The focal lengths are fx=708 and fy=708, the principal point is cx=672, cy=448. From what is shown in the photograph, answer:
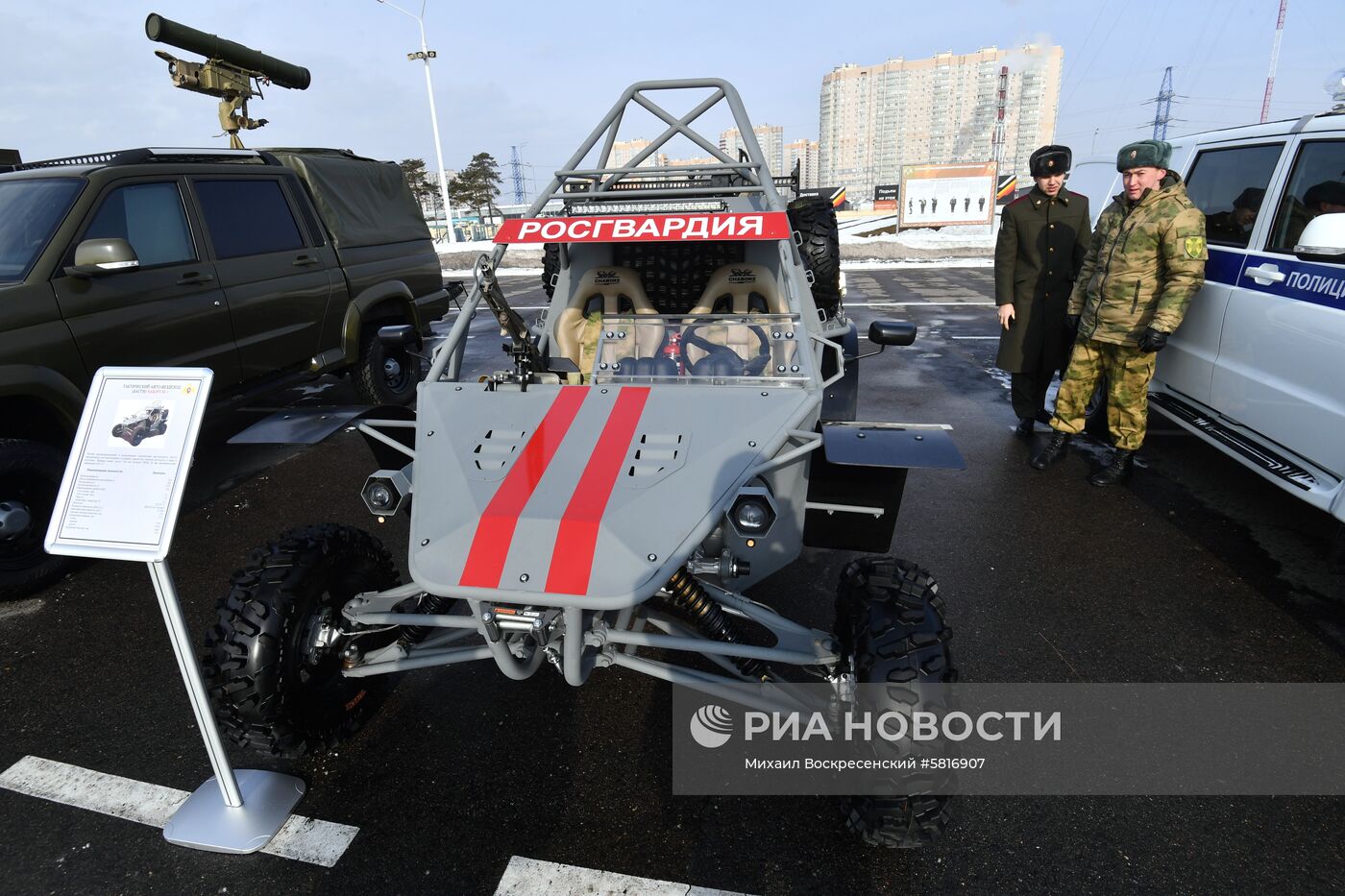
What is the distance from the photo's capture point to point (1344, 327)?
3.38 m

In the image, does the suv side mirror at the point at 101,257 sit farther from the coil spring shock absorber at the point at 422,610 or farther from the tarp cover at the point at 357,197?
the coil spring shock absorber at the point at 422,610

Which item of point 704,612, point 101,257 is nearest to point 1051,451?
point 704,612

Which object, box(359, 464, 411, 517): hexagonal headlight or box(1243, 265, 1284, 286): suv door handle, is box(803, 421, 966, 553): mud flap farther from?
box(1243, 265, 1284, 286): suv door handle

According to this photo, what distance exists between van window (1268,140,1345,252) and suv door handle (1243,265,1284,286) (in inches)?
4.2

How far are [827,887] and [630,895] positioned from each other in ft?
1.94

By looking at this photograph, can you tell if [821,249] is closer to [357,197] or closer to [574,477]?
[357,197]

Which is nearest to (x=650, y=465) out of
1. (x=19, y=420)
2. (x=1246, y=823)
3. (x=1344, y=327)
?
(x=1246, y=823)

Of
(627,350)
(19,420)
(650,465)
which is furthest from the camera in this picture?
(19,420)

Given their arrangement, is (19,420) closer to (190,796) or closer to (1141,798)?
(190,796)

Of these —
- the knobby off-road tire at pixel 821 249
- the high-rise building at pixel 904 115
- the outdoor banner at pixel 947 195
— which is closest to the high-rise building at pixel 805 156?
the high-rise building at pixel 904 115

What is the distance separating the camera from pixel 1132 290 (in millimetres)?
4520

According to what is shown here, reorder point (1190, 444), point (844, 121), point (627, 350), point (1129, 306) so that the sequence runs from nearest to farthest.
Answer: point (627, 350) < point (1129, 306) < point (1190, 444) < point (844, 121)

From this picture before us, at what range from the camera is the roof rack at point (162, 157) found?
4707mm

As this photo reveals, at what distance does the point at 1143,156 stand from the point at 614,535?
427 centimetres
